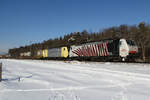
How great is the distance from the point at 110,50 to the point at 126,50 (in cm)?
207

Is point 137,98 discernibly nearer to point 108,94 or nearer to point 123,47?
point 108,94

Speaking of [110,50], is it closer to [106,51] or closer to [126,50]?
[106,51]

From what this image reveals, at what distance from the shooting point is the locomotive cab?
14.1 m

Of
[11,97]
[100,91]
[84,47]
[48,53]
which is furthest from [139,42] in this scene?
[11,97]

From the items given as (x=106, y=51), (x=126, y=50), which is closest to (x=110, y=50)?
(x=106, y=51)

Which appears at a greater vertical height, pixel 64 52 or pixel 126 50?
pixel 64 52

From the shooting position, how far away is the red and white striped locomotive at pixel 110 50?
46.8ft

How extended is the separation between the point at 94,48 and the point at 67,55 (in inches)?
351

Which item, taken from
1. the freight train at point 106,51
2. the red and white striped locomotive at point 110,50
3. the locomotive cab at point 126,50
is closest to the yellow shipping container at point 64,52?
the freight train at point 106,51

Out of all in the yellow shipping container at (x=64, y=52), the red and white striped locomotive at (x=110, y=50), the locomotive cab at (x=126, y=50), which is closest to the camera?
the locomotive cab at (x=126, y=50)

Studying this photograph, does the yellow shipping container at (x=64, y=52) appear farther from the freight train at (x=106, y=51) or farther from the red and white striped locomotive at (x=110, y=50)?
the red and white striped locomotive at (x=110, y=50)

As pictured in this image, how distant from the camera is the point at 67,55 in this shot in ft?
84.4

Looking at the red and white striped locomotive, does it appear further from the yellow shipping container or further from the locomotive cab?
the yellow shipping container

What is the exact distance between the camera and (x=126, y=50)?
1408 cm
